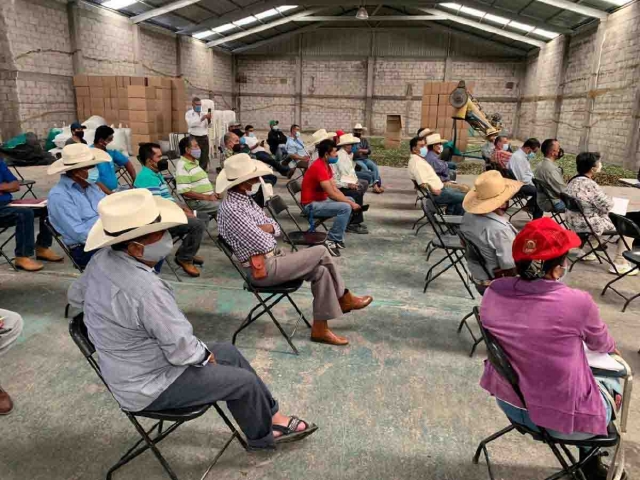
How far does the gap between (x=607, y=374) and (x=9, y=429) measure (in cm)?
260

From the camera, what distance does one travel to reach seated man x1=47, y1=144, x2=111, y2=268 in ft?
10.9

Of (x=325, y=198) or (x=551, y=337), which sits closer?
(x=551, y=337)

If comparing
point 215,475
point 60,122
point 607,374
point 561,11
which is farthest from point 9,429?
point 561,11

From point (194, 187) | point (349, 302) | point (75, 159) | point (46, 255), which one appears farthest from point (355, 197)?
point (46, 255)

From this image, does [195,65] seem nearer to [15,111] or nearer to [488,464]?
[15,111]

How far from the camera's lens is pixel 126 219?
5.44 ft

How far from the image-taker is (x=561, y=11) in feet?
43.2

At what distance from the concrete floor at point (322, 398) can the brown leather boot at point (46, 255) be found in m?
0.39

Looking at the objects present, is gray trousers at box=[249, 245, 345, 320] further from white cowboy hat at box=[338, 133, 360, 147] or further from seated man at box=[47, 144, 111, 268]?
white cowboy hat at box=[338, 133, 360, 147]

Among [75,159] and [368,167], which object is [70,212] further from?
[368,167]

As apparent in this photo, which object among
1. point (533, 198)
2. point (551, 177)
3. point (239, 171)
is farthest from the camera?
point (533, 198)

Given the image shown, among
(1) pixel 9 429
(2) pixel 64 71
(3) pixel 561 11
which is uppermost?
(3) pixel 561 11

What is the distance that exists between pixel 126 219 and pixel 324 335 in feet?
5.49

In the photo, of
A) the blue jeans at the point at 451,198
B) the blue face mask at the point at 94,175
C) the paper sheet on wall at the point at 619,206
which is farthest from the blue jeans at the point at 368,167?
the blue face mask at the point at 94,175
